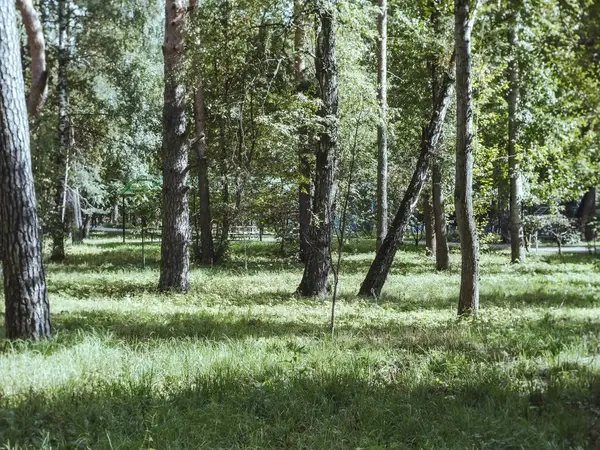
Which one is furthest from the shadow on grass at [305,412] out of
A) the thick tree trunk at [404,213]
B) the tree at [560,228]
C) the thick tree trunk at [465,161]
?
the tree at [560,228]

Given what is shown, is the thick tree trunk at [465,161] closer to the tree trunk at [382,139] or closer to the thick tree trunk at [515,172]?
the tree trunk at [382,139]

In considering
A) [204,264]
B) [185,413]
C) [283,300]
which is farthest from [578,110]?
[204,264]

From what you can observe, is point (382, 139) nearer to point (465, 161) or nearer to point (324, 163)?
point (324, 163)

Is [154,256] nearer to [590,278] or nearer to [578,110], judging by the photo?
[590,278]

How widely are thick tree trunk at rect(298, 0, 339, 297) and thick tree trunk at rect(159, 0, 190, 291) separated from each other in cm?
278

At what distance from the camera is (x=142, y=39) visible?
22.4 m

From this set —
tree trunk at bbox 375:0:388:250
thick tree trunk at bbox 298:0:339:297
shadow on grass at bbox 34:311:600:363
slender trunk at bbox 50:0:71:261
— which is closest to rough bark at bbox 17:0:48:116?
shadow on grass at bbox 34:311:600:363

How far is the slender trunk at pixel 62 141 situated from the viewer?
60.6 ft

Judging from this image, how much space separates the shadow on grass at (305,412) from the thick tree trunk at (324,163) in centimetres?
618

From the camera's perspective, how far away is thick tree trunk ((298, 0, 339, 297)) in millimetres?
11586

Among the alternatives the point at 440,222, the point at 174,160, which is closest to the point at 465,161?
the point at 174,160

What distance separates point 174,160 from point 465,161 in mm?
6308

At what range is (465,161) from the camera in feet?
29.8

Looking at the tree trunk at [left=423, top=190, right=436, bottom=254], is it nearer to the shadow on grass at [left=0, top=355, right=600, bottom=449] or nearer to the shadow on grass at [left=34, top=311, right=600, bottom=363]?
the shadow on grass at [left=34, top=311, right=600, bottom=363]
